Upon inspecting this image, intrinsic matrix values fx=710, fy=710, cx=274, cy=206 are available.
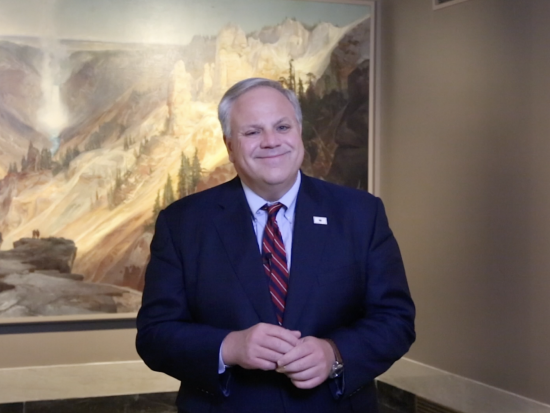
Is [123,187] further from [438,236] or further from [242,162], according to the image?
[242,162]

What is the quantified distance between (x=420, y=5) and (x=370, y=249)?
326 cm

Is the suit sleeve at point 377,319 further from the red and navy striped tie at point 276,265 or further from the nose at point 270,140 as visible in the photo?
the nose at point 270,140

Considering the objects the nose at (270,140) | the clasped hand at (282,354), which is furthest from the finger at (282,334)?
the nose at (270,140)

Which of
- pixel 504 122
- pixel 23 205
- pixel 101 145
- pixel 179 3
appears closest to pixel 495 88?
pixel 504 122

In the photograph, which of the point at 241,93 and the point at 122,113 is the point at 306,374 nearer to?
the point at 241,93

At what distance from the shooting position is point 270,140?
8.00ft

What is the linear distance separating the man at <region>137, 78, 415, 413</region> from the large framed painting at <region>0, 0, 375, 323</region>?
2.69 m

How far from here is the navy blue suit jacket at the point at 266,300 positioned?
91.2 inches

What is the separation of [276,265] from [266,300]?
0.13 metres

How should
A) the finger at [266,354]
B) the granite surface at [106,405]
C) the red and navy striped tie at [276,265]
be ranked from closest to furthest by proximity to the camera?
the finger at [266,354] < the red and navy striped tie at [276,265] < the granite surface at [106,405]

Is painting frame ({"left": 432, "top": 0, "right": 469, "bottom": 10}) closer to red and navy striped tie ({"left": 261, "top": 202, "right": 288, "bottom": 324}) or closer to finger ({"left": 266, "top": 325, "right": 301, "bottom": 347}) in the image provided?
red and navy striped tie ({"left": 261, "top": 202, "right": 288, "bottom": 324})

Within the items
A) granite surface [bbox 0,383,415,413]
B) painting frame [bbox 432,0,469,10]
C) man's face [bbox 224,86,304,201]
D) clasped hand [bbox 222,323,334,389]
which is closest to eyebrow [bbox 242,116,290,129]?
man's face [bbox 224,86,304,201]

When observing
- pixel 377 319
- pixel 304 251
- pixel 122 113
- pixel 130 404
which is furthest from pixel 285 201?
pixel 130 404

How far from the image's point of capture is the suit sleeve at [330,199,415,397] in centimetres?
229
